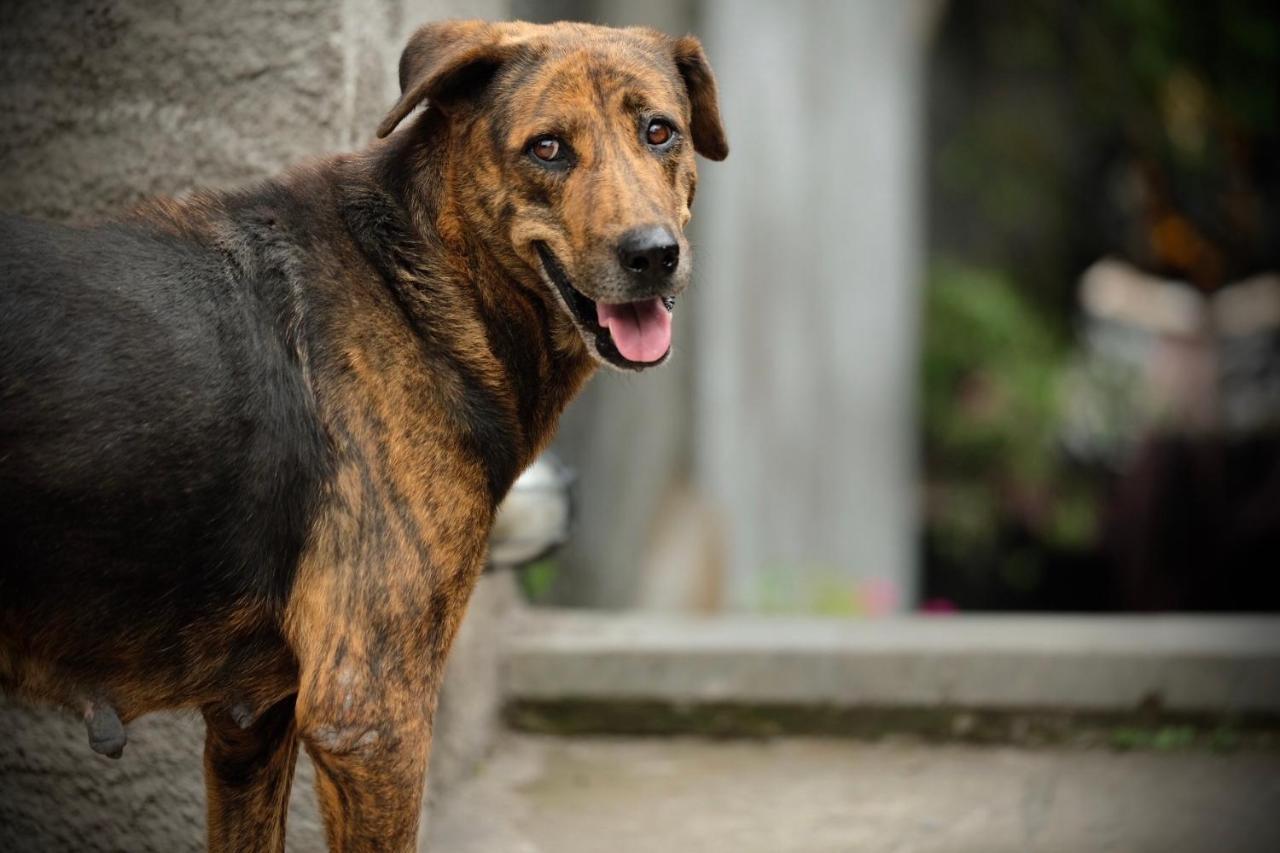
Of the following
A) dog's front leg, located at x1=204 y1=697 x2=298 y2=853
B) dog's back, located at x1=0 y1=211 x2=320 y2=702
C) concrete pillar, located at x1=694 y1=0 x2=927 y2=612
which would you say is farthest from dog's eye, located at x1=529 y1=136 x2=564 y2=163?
concrete pillar, located at x1=694 y1=0 x2=927 y2=612

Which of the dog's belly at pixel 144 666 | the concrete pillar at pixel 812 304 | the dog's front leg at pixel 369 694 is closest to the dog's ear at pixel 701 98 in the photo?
the dog's front leg at pixel 369 694

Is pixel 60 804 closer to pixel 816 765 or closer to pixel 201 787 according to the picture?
pixel 201 787

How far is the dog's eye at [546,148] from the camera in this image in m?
2.42

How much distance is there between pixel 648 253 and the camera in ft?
7.57

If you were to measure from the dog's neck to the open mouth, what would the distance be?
0.09 meters

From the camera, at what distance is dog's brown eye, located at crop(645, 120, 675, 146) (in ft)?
8.25

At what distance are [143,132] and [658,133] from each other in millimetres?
1263

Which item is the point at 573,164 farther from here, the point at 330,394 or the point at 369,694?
the point at 369,694

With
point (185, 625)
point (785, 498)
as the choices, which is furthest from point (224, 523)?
point (785, 498)

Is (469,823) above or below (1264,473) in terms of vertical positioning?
above

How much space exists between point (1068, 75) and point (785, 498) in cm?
532

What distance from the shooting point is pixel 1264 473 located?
9094mm


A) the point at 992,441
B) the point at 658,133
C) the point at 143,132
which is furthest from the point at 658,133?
the point at 992,441

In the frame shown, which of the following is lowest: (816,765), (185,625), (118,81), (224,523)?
(816,765)
